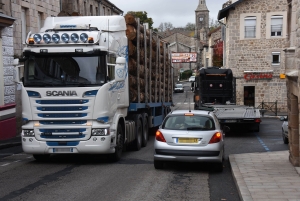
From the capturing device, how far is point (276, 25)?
4028 cm

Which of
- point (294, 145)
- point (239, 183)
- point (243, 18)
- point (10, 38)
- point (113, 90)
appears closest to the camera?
point (239, 183)

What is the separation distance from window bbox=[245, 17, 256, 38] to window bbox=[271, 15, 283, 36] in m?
1.55

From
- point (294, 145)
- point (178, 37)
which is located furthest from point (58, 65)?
point (178, 37)

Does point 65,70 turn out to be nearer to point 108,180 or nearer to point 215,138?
point 108,180

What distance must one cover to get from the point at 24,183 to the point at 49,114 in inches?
98.8

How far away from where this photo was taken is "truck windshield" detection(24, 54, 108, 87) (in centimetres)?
1177

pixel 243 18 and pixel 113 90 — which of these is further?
pixel 243 18

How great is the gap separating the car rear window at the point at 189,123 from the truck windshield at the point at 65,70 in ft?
6.45

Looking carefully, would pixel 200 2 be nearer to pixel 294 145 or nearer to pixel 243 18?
pixel 243 18

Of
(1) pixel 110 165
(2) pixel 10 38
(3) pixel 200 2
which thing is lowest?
(1) pixel 110 165

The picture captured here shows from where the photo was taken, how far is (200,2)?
448 ft

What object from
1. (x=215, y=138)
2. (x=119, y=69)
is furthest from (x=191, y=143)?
(x=119, y=69)

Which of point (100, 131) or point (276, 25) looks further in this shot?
point (276, 25)

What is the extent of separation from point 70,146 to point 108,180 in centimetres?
219
